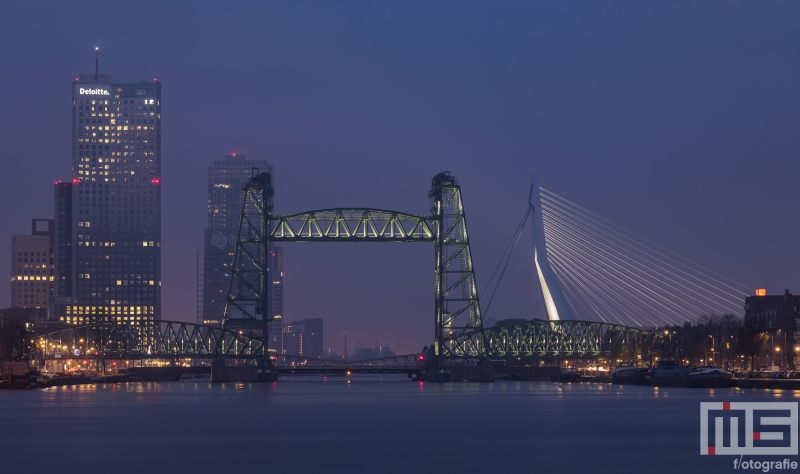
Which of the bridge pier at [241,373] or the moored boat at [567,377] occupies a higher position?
Result: the bridge pier at [241,373]

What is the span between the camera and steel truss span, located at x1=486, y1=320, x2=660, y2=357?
124562mm

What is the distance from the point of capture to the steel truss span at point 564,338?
12456 centimetres

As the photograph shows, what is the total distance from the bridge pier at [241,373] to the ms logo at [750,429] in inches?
2361

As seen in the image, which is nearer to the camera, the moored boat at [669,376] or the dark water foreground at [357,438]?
the dark water foreground at [357,438]

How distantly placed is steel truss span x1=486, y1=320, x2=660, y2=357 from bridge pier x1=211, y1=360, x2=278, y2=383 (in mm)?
23761

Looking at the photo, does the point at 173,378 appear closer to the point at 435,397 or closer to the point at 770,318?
the point at 770,318

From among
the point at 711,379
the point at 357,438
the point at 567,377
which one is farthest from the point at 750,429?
the point at 567,377

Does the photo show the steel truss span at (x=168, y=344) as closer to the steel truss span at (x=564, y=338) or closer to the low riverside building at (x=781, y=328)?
the steel truss span at (x=564, y=338)

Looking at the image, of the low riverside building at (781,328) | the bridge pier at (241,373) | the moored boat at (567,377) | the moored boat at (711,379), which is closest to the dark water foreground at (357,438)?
the moored boat at (711,379)

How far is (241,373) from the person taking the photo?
11206cm

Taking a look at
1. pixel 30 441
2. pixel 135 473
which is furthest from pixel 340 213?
pixel 135 473

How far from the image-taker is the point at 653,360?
470ft

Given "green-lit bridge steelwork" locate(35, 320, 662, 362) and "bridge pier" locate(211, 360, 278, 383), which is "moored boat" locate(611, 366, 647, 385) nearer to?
"green-lit bridge steelwork" locate(35, 320, 662, 362)

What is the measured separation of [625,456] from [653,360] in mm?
113032
